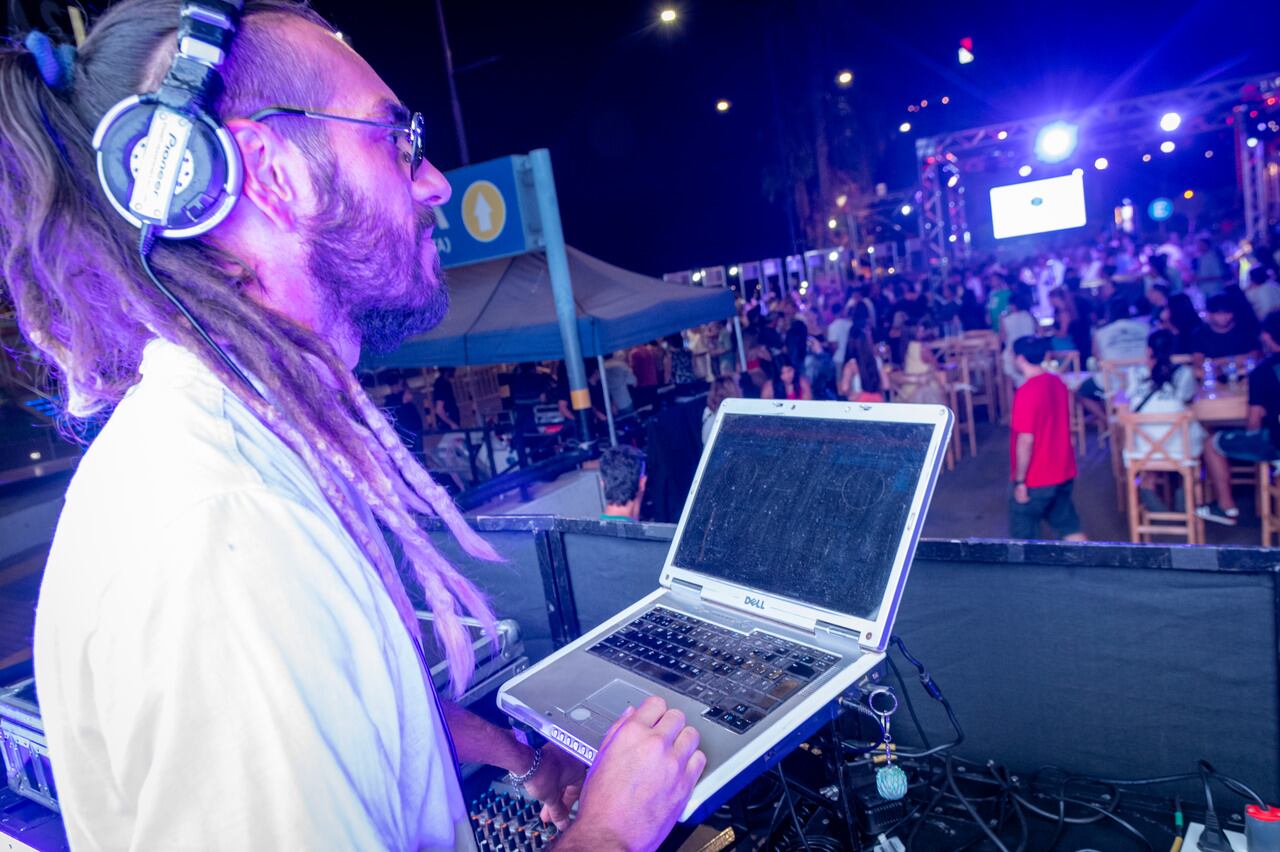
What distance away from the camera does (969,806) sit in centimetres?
133

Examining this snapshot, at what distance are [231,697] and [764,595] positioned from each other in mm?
913

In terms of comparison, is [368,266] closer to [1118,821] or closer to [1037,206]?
[1118,821]

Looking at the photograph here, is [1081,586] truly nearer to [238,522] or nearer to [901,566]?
[901,566]

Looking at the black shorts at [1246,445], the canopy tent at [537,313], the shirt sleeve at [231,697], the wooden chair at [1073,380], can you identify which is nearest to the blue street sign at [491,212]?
the canopy tent at [537,313]

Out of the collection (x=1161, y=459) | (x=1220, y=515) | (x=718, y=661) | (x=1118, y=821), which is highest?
(x=718, y=661)

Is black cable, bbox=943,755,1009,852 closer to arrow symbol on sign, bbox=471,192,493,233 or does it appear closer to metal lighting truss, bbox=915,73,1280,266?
arrow symbol on sign, bbox=471,192,493,233

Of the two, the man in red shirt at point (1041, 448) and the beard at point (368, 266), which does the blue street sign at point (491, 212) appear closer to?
the man in red shirt at point (1041, 448)

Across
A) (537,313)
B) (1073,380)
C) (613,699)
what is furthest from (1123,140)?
(613,699)

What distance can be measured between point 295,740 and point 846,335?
971 centimetres

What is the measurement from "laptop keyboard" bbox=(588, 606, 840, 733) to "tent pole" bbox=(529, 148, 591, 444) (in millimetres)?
2876

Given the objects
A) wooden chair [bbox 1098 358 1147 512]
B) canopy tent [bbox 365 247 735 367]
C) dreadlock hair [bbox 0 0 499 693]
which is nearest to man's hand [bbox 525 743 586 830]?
dreadlock hair [bbox 0 0 499 693]

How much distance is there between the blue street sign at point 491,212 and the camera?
457 centimetres

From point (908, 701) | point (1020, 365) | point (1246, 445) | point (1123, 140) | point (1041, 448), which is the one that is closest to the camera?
point (908, 701)

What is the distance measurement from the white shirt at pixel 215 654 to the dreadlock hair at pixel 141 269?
0.25ft
